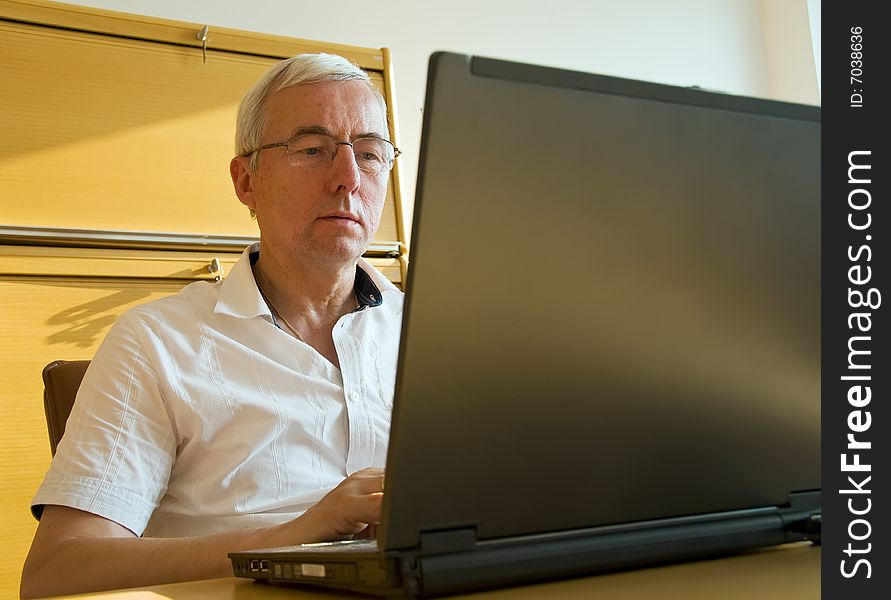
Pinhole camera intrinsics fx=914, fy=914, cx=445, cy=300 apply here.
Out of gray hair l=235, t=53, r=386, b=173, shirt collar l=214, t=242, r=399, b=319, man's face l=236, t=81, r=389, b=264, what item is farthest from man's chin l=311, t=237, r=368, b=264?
gray hair l=235, t=53, r=386, b=173

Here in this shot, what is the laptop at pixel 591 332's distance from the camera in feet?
1.77

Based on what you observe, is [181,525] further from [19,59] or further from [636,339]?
[19,59]

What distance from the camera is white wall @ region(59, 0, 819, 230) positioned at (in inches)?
113

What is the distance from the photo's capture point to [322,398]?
1299 millimetres

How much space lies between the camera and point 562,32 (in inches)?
134

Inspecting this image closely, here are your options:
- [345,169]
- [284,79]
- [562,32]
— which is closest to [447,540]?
[345,169]

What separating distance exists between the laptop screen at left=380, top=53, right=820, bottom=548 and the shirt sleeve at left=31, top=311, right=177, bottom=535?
0.69 m

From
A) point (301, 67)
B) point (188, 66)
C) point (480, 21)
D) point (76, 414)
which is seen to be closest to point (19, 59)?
point (188, 66)

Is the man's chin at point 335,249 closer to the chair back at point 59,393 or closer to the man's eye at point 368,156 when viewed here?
the man's eye at point 368,156

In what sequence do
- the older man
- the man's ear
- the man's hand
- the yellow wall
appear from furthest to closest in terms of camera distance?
1. the yellow wall
2. the man's ear
3. the older man
4. the man's hand

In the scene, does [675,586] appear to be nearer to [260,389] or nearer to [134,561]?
[134,561]

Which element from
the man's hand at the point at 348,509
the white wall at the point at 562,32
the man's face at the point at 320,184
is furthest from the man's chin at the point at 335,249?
the white wall at the point at 562,32

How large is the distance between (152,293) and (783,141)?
1.74m

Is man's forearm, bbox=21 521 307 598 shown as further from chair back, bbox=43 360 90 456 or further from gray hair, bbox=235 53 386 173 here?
gray hair, bbox=235 53 386 173
